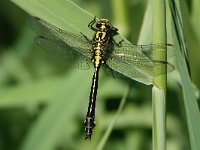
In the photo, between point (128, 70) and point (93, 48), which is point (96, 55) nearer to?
point (93, 48)

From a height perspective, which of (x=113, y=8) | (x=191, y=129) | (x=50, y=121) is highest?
(x=113, y=8)

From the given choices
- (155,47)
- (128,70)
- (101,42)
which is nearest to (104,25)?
(101,42)

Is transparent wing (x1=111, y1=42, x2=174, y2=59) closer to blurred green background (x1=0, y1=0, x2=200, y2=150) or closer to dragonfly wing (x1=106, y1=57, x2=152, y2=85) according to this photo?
dragonfly wing (x1=106, y1=57, x2=152, y2=85)

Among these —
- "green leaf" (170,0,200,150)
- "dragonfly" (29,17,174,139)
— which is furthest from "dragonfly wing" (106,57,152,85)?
"green leaf" (170,0,200,150)

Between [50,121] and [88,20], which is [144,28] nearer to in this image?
[88,20]

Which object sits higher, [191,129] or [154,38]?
[154,38]

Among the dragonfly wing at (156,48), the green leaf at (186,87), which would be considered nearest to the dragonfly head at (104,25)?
the dragonfly wing at (156,48)

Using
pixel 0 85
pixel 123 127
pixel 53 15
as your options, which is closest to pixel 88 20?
pixel 53 15
